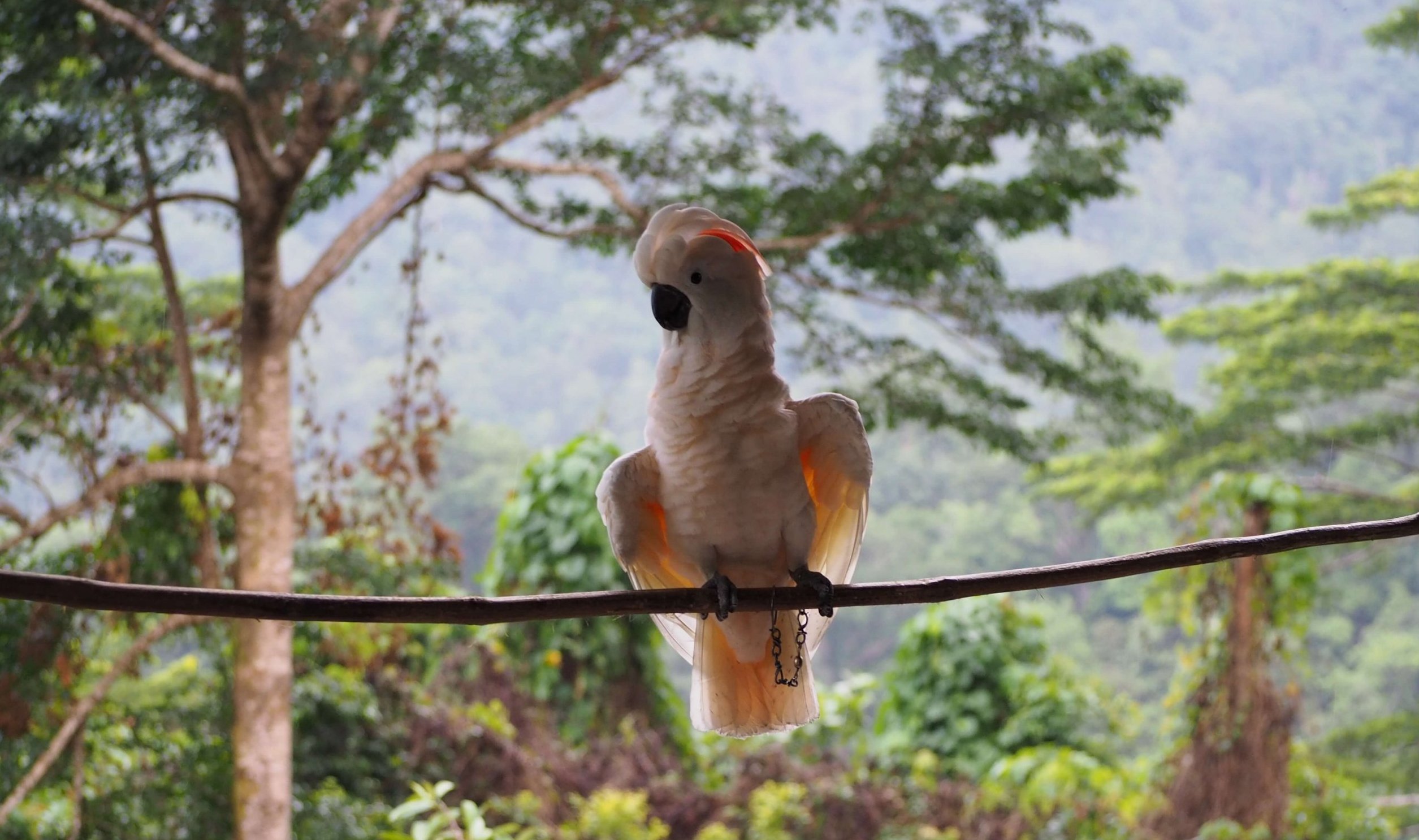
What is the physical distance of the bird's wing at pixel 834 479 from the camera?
1257 mm

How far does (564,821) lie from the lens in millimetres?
3383

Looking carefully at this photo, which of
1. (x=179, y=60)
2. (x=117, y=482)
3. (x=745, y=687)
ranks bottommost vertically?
(x=745, y=687)

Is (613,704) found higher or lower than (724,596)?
higher

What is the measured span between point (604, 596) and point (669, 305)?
12.3 inches

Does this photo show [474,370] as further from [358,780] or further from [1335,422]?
[358,780]

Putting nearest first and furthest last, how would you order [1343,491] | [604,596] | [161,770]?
[604,596], [161,770], [1343,491]

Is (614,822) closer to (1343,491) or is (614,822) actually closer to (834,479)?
(834,479)

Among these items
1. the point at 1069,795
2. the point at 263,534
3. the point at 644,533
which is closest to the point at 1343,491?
the point at 1069,795

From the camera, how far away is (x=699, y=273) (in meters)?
1.10

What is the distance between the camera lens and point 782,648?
132 centimetres

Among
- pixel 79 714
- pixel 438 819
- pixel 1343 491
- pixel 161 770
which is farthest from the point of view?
pixel 1343 491

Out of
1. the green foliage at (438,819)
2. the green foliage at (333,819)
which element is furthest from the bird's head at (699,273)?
the green foliage at (333,819)

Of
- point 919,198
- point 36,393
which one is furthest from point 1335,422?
point 36,393

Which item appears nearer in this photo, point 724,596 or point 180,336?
point 724,596
